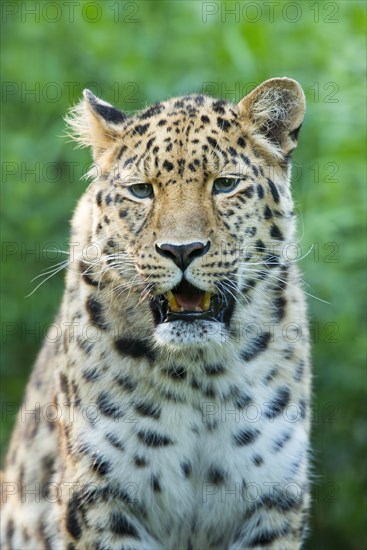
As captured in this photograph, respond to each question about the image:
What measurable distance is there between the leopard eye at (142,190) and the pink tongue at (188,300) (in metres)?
0.55

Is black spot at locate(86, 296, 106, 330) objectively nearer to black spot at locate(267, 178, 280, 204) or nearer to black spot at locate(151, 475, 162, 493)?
black spot at locate(151, 475, 162, 493)

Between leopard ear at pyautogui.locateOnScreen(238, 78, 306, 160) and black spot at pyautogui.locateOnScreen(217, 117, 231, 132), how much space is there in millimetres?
126

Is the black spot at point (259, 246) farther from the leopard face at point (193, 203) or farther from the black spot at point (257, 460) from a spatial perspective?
the black spot at point (257, 460)

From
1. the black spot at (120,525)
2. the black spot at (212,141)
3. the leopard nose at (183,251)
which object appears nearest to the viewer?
the leopard nose at (183,251)

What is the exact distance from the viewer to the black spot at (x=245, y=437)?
6156 millimetres

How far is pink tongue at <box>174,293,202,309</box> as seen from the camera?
5.81 metres

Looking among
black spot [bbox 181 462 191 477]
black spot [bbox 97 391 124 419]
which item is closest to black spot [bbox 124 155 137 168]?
black spot [bbox 97 391 124 419]

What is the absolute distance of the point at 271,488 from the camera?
623 cm

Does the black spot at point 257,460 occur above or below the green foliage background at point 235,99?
below

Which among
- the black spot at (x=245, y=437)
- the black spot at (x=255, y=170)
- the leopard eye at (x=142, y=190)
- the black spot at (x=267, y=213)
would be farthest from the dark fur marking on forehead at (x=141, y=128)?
the black spot at (x=245, y=437)

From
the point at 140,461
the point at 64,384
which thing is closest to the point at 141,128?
the point at 64,384

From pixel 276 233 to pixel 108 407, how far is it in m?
1.28

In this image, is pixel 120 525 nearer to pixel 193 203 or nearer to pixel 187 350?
pixel 187 350

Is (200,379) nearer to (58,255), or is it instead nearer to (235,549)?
(235,549)
